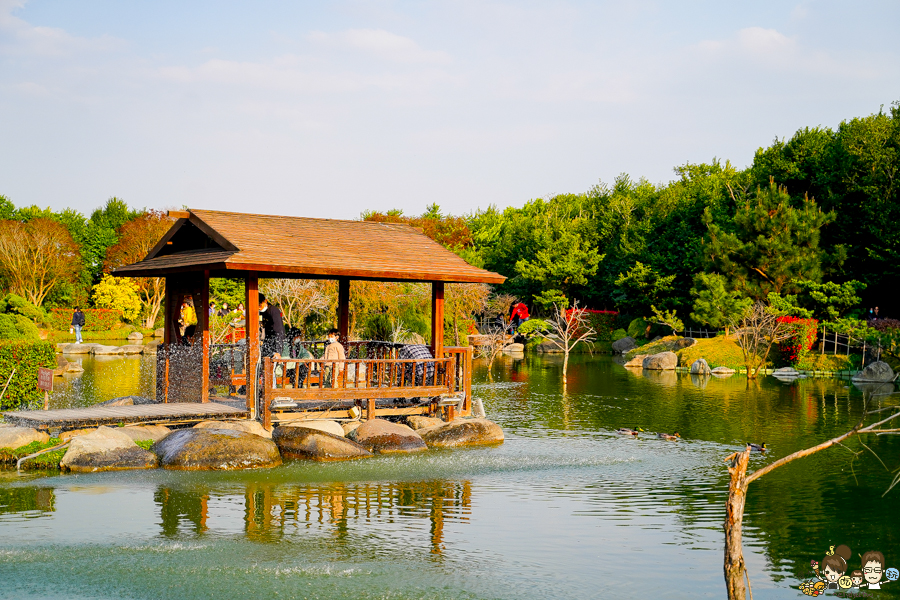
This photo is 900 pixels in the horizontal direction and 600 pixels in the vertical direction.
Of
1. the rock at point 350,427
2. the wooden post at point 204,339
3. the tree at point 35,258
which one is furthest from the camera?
the tree at point 35,258

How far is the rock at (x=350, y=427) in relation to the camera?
567 inches

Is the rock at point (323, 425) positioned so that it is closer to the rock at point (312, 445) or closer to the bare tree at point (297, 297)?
the rock at point (312, 445)

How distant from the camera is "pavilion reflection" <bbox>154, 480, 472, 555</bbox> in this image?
9367mm

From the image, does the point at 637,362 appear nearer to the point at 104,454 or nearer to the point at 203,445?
the point at 203,445

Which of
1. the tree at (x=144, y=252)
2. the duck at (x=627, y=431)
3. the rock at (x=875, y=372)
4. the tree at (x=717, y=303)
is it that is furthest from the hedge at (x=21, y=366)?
the tree at (x=144, y=252)

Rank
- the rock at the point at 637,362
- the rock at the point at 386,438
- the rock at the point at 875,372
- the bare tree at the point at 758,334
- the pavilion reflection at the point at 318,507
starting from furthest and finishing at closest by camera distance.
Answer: the rock at the point at 637,362, the bare tree at the point at 758,334, the rock at the point at 875,372, the rock at the point at 386,438, the pavilion reflection at the point at 318,507

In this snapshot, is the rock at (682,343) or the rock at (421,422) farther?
the rock at (682,343)

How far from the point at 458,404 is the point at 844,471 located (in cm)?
667

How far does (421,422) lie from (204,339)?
4.13m

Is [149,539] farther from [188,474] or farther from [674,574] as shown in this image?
[674,574]

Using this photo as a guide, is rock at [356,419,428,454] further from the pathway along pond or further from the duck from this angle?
the duck

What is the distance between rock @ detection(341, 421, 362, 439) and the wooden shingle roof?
258 cm

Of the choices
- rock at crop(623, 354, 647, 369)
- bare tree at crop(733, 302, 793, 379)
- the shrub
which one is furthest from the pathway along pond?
rock at crop(623, 354, 647, 369)

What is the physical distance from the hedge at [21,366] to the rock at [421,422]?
7780 mm
